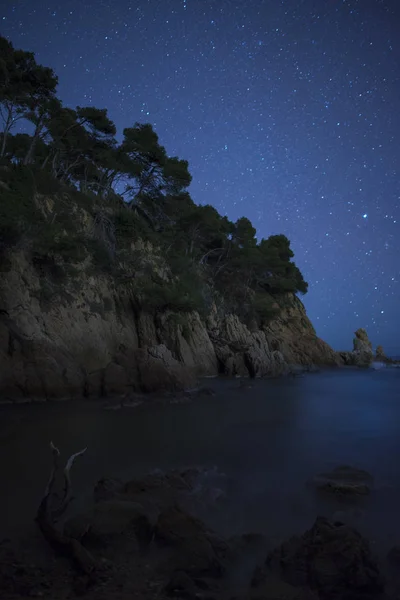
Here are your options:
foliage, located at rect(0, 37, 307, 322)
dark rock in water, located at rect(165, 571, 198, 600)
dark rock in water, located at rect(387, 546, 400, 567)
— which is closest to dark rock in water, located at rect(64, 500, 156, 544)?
dark rock in water, located at rect(165, 571, 198, 600)

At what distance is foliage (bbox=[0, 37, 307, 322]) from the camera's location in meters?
20.8

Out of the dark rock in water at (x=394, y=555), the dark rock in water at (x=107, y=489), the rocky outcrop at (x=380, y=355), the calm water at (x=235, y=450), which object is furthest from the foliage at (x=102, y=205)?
the rocky outcrop at (x=380, y=355)

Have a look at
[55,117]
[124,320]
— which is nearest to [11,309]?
[124,320]

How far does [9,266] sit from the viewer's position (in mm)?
17609

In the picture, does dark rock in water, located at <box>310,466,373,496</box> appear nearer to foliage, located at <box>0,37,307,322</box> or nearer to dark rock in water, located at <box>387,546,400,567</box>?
dark rock in water, located at <box>387,546,400,567</box>

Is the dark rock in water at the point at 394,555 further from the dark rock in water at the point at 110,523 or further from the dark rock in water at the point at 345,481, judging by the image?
the dark rock in water at the point at 110,523

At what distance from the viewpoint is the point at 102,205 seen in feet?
93.7

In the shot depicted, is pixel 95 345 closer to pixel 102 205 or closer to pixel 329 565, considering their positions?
pixel 102 205

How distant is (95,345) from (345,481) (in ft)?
55.0

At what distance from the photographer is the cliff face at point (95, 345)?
15.1 metres

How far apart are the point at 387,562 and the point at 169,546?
220 centimetres

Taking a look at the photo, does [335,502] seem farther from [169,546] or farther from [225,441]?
[225,441]

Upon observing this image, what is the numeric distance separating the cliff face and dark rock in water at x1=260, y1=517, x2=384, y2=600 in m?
12.9

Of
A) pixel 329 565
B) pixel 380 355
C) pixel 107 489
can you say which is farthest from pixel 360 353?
pixel 329 565
